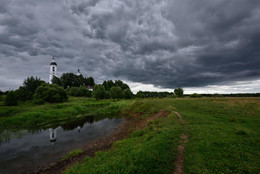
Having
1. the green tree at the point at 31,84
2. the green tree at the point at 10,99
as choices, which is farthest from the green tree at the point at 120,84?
the green tree at the point at 10,99

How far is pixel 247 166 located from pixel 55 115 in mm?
34886

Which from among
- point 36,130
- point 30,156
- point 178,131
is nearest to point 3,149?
point 30,156

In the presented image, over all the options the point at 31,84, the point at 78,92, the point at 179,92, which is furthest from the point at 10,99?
the point at 179,92

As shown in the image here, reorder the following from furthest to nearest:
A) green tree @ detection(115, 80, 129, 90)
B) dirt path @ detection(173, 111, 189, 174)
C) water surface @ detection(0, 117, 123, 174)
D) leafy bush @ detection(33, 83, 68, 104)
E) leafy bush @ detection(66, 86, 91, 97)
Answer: green tree @ detection(115, 80, 129, 90) < leafy bush @ detection(66, 86, 91, 97) < leafy bush @ detection(33, 83, 68, 104) < water surface @ detection(0, 117, 123, 174) < dirt path @ detection(173, 111, 189, 174)

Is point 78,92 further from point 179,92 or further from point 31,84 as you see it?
point 179,92

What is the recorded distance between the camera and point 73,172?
761 cm

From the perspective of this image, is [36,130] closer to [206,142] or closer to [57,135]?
[57,135]

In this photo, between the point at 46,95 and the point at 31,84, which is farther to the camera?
the point at 31,84

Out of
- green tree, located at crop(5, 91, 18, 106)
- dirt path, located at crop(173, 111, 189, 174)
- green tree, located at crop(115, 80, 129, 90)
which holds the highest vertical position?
green tree, located at crop(115, 80, 129, 90)

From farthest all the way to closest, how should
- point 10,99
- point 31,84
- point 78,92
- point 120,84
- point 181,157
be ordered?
point 120,84 → point 78,92 → point 31,84 → point 10,99 → point 181,157

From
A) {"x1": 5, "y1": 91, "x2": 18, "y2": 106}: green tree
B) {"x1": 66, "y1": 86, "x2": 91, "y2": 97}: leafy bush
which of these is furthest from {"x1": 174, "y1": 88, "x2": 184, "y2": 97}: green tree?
{"x1": 5, "y1": 91, "x2": 18, "y2": 106}: green tree

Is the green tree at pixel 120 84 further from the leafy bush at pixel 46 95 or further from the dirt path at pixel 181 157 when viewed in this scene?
the dirt path at pixel 181 157

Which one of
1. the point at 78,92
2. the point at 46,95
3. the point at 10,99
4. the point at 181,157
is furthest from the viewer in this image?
the point at 78,92

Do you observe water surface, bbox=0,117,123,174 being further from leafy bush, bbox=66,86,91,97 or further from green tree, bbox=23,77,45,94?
leafy bush, bbox=66,86,91,97
